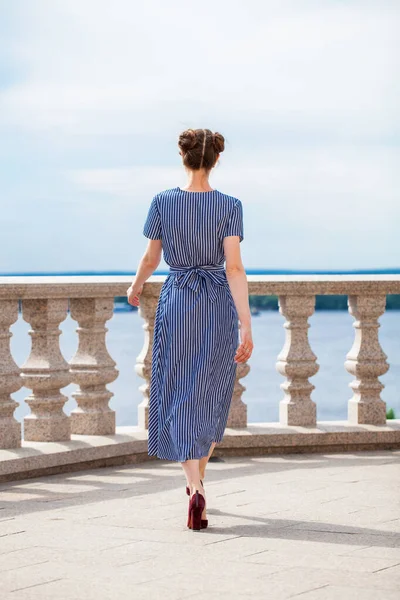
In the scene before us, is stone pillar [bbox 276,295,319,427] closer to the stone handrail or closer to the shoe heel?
the stone handrail


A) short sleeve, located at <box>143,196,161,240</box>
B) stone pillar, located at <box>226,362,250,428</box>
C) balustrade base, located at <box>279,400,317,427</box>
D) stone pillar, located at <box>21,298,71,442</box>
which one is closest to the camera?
short sleeve, located at <box>143,196,161,240</box>

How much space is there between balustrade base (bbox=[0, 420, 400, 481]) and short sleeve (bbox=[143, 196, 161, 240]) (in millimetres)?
1757

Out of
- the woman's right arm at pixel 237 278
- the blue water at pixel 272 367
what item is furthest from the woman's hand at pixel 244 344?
the blue water at pixel 272 367

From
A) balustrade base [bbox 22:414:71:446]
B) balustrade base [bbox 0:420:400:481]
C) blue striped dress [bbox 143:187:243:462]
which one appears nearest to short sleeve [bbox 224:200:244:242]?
blue striped dress [bbox 143:187:243:462]

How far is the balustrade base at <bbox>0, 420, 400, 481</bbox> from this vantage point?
664 centimetres

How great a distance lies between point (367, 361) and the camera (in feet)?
25.2

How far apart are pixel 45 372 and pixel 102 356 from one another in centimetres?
42

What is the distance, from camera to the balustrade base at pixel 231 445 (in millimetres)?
6641

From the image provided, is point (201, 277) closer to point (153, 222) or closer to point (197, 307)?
point (197, 307)

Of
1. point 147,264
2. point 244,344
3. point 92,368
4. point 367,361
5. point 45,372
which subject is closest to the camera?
point 244,344

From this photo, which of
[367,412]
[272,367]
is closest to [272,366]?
[272,367]

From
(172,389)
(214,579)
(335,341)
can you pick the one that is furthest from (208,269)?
(335,341)

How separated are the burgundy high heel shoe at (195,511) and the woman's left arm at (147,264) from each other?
41.0 inches

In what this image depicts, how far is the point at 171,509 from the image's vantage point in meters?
5.61
